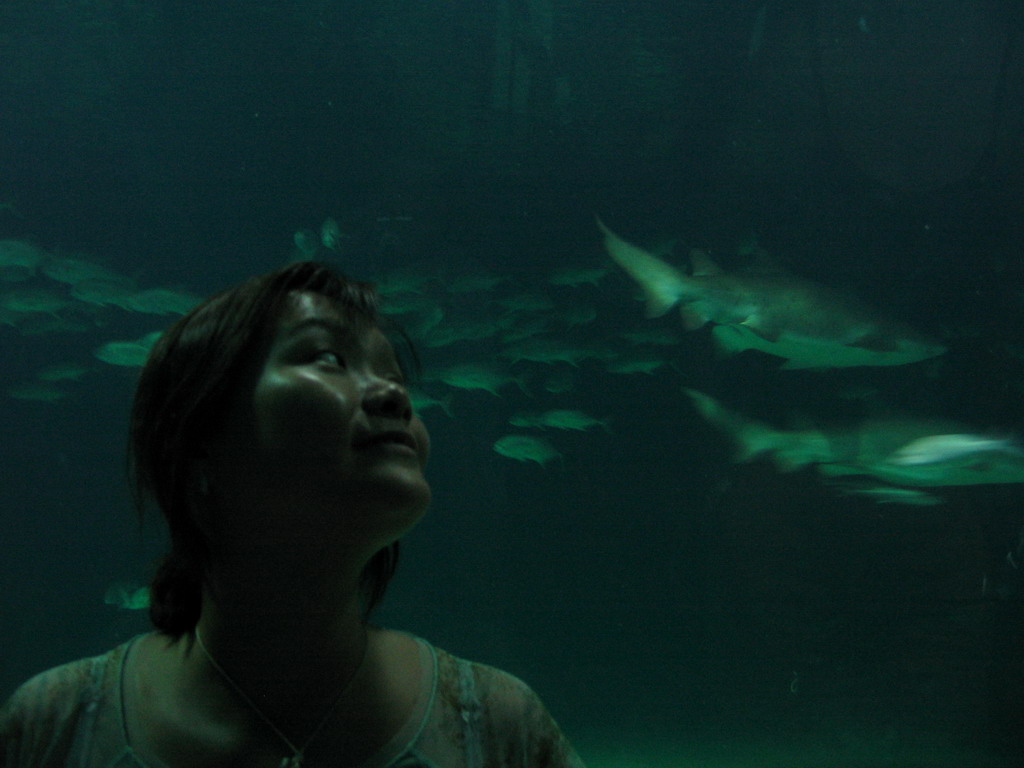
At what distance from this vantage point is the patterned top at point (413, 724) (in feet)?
2.23

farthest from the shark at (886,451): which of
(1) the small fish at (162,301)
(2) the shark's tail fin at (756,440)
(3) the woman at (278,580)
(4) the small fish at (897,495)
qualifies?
(3) the woman at (278,580)

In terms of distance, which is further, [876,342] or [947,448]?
[876,342]

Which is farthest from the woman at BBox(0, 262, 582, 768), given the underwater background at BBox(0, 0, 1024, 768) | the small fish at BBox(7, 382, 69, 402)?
the small fish at BBox(7, 382, 69, 402)

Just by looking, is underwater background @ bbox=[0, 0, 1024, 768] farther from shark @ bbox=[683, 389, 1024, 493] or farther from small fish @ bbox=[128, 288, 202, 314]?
shark @ bbox=[683, 389, 1024, 493]

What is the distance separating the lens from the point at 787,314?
19.6 ft

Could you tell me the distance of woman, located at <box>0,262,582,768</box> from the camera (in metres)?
0.67

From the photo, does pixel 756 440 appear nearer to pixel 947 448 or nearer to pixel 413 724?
pixel 947 448

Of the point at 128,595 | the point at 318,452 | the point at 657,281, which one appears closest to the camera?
the point at 318,452

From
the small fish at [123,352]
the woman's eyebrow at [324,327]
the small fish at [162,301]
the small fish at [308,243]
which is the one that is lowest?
the small fish at [123,352]

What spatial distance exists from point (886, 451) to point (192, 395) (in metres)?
5.46

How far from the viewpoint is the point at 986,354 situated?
7.44 m

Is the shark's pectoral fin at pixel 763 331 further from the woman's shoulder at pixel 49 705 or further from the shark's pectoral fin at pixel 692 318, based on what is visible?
the woman's shoulder at pixel 49 705

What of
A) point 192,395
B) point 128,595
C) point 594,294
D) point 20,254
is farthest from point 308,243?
point 192,395

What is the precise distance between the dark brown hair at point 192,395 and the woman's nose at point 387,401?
0.29 feet
